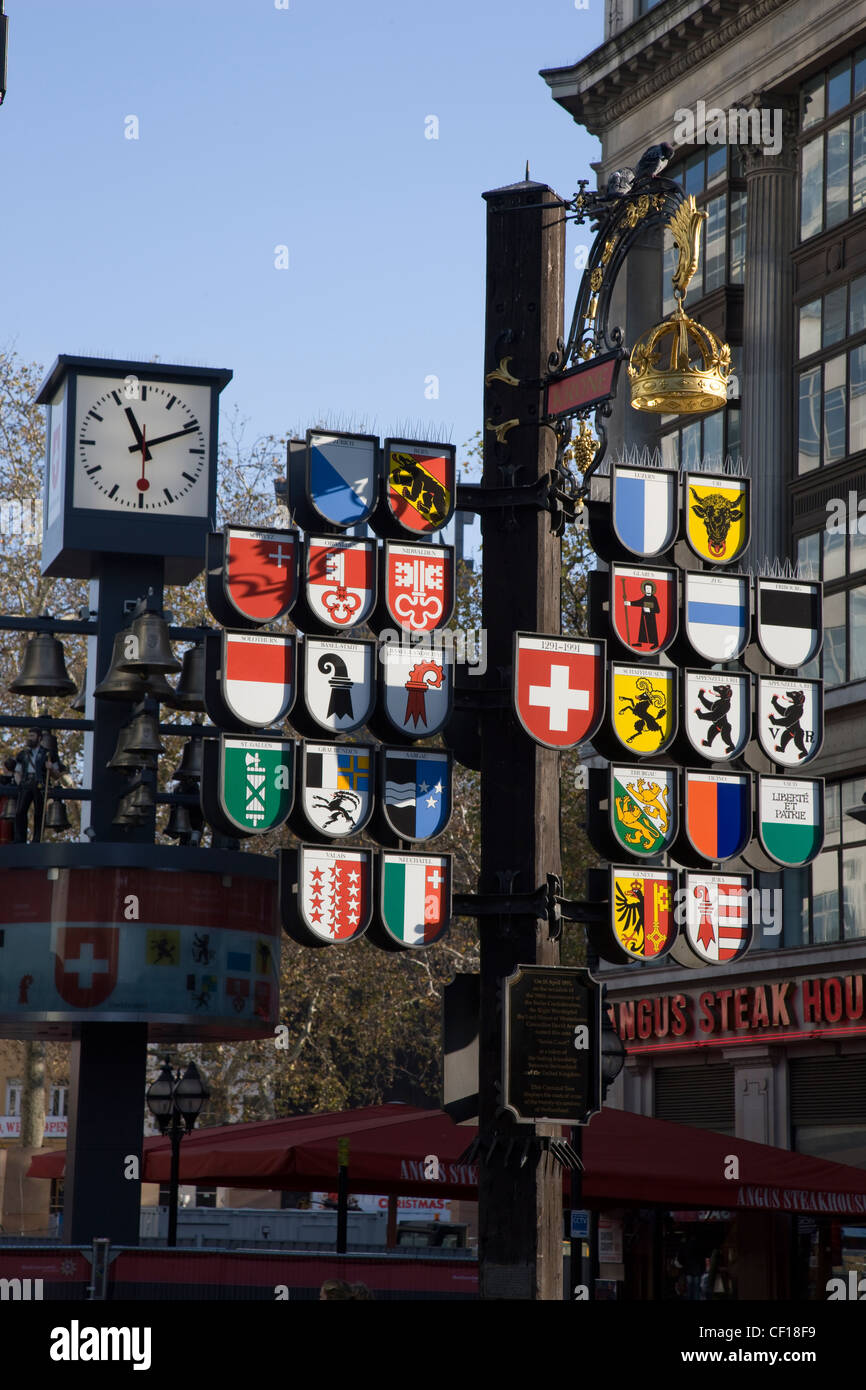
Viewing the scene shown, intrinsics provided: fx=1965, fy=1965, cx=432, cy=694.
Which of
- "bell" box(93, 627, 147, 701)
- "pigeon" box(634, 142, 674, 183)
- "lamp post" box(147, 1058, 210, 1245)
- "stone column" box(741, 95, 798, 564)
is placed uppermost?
"stone column" box(741, 95, 798, 564)

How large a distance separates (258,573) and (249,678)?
0.61 metres

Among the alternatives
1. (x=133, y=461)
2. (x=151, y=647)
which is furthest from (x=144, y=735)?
(x=133, y=461)

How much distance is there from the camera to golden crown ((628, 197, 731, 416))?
38.6 feet

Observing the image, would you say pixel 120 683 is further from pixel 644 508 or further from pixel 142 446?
pixel 644 508

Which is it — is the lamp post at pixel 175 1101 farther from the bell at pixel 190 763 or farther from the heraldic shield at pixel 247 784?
the heraldic shield at pixel 247 784

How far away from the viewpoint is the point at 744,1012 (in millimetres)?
33531

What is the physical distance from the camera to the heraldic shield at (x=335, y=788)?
10.5 meters

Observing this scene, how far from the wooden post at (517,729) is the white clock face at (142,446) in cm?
888

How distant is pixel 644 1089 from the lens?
122ft

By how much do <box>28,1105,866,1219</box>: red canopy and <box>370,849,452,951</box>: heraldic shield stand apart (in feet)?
17.7

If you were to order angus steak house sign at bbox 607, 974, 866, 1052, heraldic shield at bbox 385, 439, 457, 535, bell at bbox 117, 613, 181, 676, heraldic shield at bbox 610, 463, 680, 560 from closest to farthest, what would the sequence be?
heraldic shield at bbox 385, 439, 457, 535
heraldic shield at bbox 610, 463, 680, 560
bell at bbox 117, 613, 181, 676
angus steak house sign at bbox 607, 974, 866, 1052

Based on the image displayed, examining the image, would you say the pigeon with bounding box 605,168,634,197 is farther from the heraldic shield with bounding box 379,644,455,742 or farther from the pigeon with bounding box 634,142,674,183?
the heraldic shield with bounding box 379,644,455,742

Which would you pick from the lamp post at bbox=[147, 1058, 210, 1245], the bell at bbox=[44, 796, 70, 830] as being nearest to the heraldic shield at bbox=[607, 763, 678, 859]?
the lamp post at bbox=[147, 1058, 210, 1245]

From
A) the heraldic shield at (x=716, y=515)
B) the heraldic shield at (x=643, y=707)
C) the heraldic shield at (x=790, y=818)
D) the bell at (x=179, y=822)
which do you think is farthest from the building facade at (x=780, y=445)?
the heraldic shield at (x=643, y=707)
